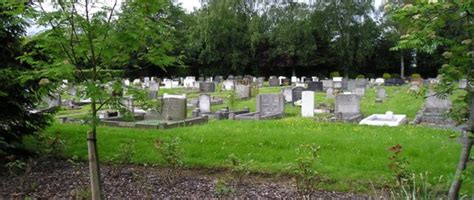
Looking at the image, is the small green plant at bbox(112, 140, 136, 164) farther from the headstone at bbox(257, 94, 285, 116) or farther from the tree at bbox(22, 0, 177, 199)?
the headstone at bbox(257, 94, 285, 116)

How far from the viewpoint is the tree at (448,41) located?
3.73m

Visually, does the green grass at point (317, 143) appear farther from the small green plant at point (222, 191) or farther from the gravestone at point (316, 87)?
the gravestone at point (316, 87)

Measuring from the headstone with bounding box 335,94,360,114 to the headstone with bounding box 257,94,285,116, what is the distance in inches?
76.8

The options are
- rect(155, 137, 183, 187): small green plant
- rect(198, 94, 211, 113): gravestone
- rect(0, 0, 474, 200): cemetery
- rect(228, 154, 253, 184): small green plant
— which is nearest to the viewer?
rect(0, 0, 474, 200): cemetery

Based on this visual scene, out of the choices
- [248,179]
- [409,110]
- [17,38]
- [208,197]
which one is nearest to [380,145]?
[248,179]

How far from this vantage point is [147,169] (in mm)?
7402

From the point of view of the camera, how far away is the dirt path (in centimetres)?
585

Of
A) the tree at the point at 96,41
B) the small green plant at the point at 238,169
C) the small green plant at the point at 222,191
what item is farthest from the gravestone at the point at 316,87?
the tree at the point at 96,41

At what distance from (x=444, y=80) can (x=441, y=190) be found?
227 cm

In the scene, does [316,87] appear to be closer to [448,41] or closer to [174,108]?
[174,108]

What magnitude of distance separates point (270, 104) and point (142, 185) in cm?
1054

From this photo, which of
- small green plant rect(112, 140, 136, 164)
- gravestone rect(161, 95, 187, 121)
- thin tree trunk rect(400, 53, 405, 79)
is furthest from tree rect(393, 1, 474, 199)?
thin tree trunk rect(400, 53, 405, 79)

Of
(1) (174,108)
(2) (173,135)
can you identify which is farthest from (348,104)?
(2) (173,135)

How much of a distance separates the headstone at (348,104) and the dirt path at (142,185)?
9.66m
